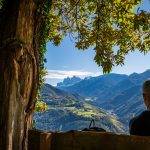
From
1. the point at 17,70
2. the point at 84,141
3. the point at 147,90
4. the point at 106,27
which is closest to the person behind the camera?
the point at 84,141

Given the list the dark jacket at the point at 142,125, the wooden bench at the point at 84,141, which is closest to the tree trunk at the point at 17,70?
the wooden bench at the point at 84,141

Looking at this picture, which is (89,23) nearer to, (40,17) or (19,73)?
(40,17)

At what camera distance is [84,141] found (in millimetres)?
5711

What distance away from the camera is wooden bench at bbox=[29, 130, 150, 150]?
5109 mm

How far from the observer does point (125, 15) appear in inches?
737

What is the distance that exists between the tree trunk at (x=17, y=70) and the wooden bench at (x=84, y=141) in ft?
7.45

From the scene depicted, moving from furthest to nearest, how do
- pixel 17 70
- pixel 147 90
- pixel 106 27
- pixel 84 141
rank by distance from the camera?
pixel 106 27 → pixel 17 70 → pixel 147 90 → pixel 84 141

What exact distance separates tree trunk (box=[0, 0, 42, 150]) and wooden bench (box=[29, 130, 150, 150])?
7.45ft

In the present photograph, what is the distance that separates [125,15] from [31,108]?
10.3 meters

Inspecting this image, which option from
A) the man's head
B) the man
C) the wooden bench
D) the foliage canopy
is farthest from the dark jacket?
the foliage canopy

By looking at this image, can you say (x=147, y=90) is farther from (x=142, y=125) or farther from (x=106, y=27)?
(x=106, y=27)

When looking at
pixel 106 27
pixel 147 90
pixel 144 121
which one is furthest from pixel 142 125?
pixel 106 27

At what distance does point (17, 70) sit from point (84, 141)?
404cm

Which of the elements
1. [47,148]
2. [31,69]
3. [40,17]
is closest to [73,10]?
[40,17]
